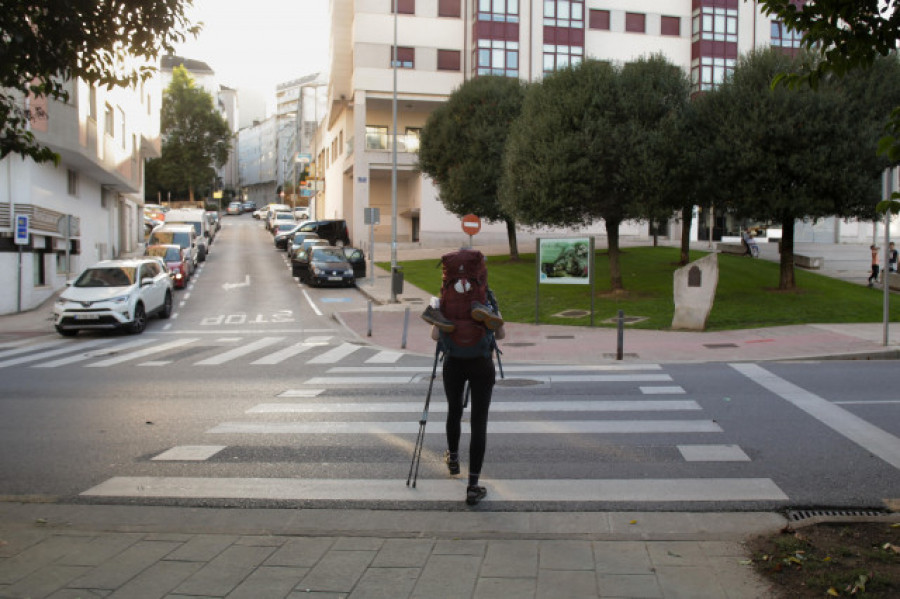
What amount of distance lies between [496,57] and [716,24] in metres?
14.4

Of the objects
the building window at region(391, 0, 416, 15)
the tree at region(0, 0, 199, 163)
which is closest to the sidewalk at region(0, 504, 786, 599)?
the tree at region(0, 0, 199, 163)

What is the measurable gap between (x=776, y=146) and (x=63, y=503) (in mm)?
19941

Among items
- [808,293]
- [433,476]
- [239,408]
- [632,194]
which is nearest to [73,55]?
[239,408]

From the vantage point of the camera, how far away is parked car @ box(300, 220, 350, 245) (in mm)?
43438

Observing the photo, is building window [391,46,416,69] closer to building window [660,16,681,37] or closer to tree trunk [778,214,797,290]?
building window [660,16,681,37]

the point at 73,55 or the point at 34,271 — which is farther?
the point at 34,271

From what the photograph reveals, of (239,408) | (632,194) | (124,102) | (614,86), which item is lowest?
(239,408)

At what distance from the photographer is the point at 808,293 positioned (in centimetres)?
2314

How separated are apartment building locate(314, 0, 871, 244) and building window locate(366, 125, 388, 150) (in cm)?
6

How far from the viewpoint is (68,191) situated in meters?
29.8

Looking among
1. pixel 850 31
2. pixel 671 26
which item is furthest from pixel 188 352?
pixel 671 26

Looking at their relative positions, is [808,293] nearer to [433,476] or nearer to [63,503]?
[433,476]

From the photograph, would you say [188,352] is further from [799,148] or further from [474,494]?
[799,148]

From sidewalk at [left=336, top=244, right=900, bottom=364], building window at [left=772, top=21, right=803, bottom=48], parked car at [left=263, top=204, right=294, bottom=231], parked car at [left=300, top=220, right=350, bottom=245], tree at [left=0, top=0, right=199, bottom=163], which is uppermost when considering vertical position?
building window at [left=772, top=21, right=803, bottom=48]
